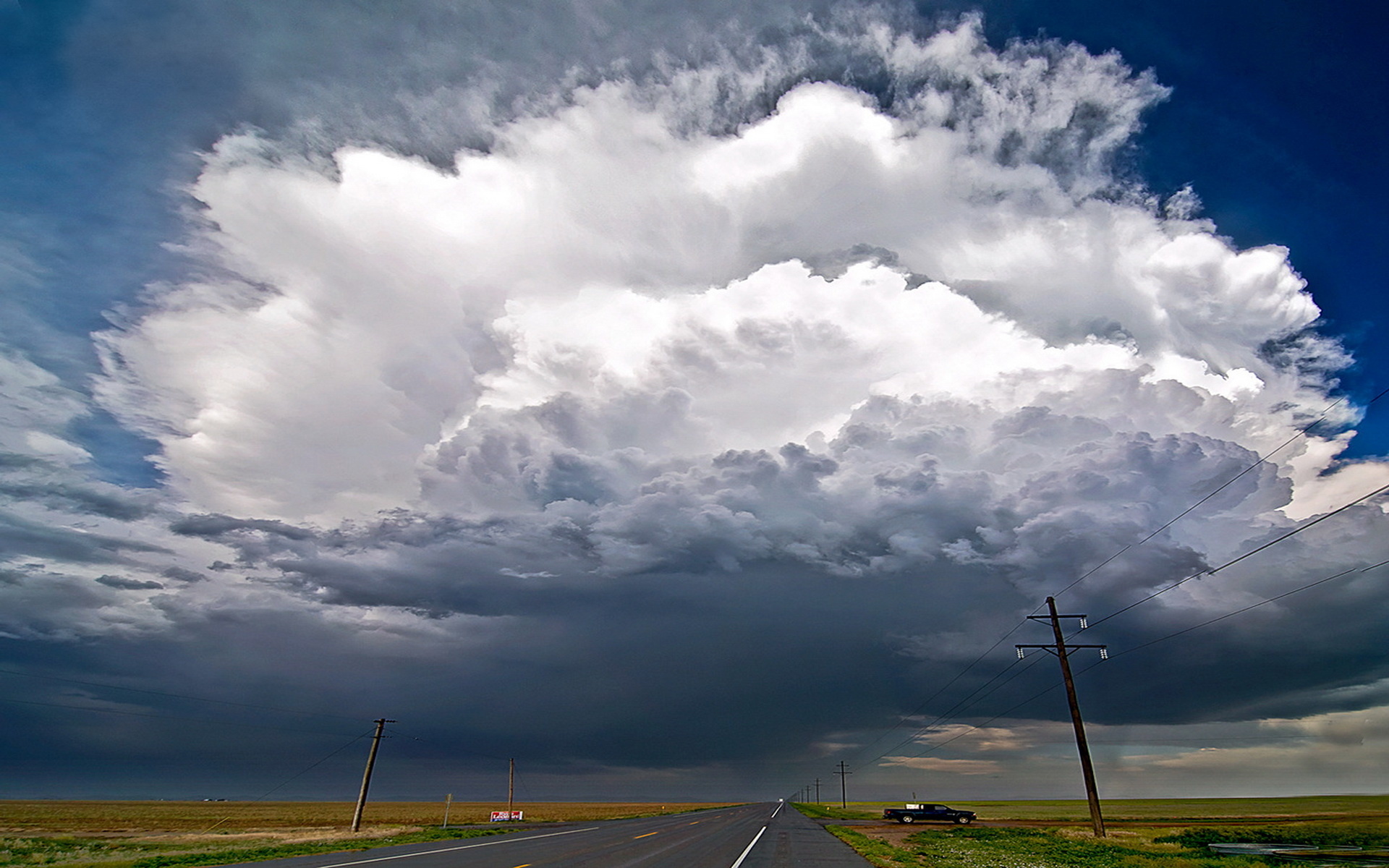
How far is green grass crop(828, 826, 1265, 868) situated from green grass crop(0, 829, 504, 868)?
26.8 m

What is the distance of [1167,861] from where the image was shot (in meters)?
28.4

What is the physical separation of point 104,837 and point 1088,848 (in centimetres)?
7482

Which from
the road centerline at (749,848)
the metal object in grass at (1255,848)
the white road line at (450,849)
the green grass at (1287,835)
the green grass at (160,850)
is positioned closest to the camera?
the white road line at (450,849)

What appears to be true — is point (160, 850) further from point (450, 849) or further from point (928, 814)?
point (928, 814)

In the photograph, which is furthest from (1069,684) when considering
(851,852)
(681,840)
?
(681,840)

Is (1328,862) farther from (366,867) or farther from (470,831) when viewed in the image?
(470,831)

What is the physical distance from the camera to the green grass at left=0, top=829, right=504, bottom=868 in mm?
30516

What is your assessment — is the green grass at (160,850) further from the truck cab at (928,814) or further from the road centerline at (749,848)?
the truck cab at (928,814)

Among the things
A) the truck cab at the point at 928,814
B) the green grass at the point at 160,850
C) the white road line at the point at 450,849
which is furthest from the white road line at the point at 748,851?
the truck cab at the point at 928,814

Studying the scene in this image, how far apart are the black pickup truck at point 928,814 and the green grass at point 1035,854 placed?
26.9m

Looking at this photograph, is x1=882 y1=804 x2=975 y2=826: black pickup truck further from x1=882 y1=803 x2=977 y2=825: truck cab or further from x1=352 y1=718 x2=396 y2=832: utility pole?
Result: x1=352 y1=718 x2=396 y2=832: utility pole

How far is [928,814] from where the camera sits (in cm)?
7400

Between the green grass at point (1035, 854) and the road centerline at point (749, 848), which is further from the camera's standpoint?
the green grass at point (1035, 854)

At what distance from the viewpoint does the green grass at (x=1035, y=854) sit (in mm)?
28688
